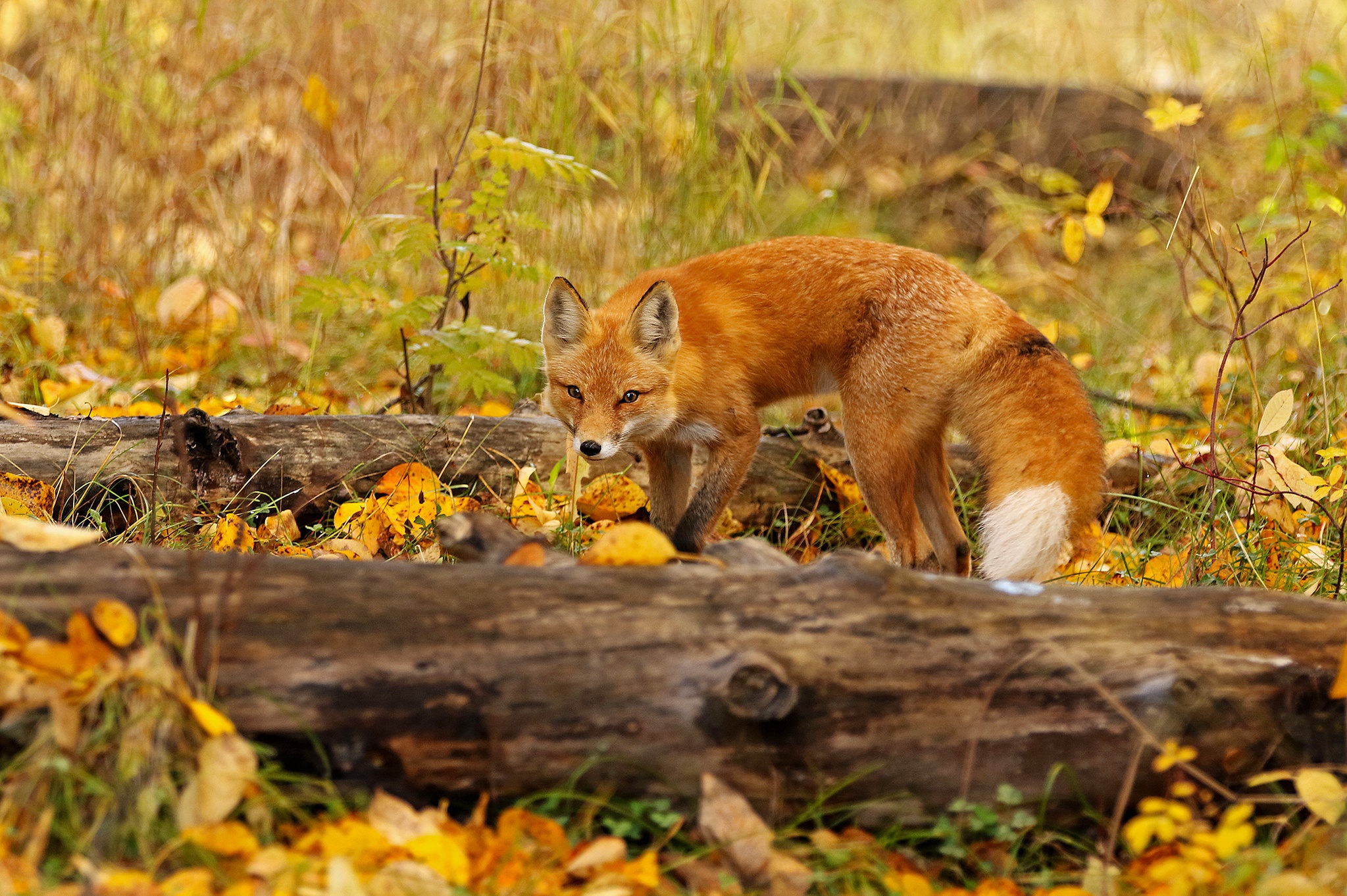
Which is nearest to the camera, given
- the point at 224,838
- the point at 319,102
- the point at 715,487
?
the point at 224,838

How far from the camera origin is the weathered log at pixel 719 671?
1.90 meters

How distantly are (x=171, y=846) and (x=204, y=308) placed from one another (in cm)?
406

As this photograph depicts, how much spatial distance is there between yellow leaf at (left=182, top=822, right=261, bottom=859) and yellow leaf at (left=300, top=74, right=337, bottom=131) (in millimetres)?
4286

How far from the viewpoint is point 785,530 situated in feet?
13.0

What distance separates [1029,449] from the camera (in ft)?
10.3

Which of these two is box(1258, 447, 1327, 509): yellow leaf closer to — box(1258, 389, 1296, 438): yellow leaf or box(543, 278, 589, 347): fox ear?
box(1258, 389, 1296, 438): yellow leaf

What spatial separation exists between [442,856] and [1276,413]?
2.52 m

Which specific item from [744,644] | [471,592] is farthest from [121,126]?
[744,644]

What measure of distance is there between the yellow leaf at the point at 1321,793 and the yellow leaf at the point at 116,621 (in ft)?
6.86

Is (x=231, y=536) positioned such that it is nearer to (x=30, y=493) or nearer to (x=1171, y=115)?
(x=30, y=493)

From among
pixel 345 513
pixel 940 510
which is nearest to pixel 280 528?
pixel 345 513

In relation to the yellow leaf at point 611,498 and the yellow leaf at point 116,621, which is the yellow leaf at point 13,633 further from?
the yellow leaf at point 611,498

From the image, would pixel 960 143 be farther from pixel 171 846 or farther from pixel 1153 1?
pixel 171 846

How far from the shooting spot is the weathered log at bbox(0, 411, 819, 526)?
3207 mm
